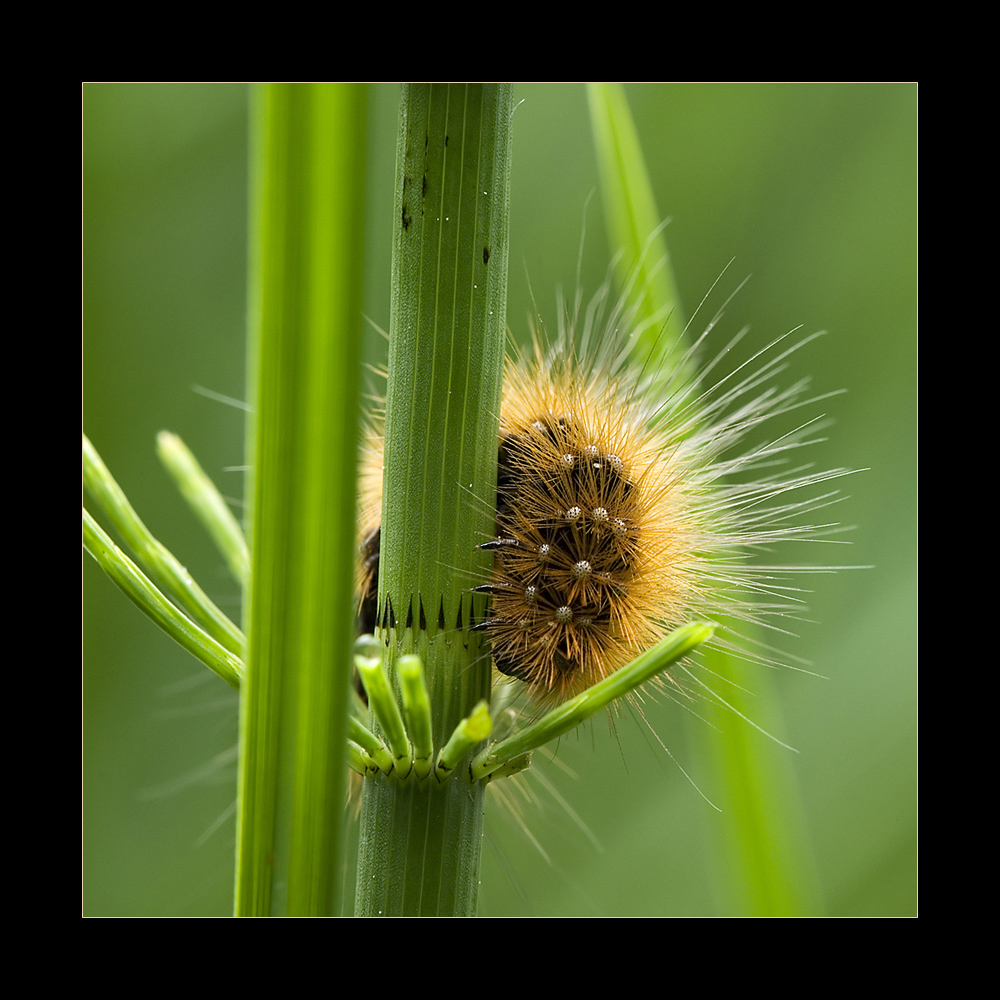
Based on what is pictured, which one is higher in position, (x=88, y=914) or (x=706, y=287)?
(x=706, y=287)

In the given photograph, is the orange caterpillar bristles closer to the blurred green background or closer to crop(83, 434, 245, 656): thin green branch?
crop(83, 434, 245, 656): thin green branch

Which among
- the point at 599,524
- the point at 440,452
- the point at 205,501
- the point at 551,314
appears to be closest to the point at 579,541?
the point at 599,524

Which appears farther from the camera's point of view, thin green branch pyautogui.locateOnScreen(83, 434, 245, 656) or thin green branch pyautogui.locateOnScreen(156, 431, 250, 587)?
thin green branch pyautogui.locateOnScreen(156, 431, 250, 587)

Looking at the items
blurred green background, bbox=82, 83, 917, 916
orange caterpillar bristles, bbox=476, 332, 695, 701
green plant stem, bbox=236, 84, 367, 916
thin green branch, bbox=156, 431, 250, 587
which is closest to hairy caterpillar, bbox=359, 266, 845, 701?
orange caterpillar bristles, bbox=476, 332, 695, 701

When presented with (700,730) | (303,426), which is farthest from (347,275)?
(700,730)

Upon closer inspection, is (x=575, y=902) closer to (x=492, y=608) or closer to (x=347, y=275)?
(x=492, y=608)

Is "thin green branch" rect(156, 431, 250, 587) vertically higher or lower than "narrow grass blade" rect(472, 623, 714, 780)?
higher

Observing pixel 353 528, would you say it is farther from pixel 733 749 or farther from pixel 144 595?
pixel 733 749
